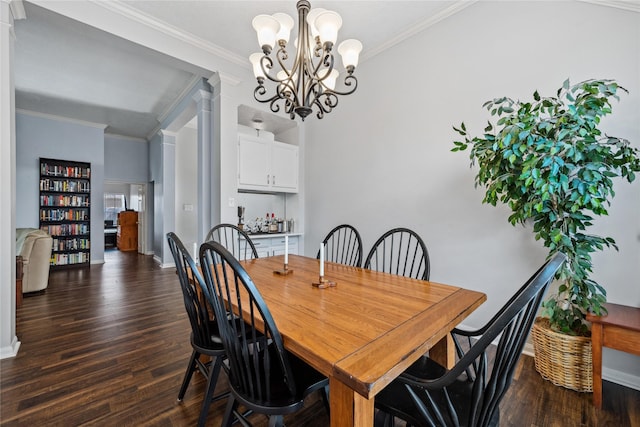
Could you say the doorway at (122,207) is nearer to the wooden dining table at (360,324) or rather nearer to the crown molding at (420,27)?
the crown molding at (420,27)

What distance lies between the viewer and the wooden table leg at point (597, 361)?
1521 mm

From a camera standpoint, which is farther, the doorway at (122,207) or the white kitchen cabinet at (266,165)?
the doorway at (122,207)

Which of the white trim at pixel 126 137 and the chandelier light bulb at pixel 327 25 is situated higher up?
the white trim at pixel 126 137

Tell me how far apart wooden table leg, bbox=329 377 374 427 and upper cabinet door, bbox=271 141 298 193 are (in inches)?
126

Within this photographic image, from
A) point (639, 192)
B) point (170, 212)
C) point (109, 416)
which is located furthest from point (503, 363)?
point (170, 212)

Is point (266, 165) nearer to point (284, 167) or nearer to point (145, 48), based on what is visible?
point (284, 167)

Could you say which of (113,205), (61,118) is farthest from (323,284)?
(113,205)

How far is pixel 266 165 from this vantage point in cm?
367

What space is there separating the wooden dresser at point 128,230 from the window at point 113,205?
3.60m

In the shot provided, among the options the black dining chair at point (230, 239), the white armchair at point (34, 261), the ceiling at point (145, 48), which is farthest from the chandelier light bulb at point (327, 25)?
the white armchair at point (34, 261)

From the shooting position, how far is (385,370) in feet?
2.39

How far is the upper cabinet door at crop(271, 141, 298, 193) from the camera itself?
3.77 meters

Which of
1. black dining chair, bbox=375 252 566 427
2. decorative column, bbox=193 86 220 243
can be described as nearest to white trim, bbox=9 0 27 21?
decorative column, bbox=193 86 220 243

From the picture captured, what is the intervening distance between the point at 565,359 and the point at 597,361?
19 cm
